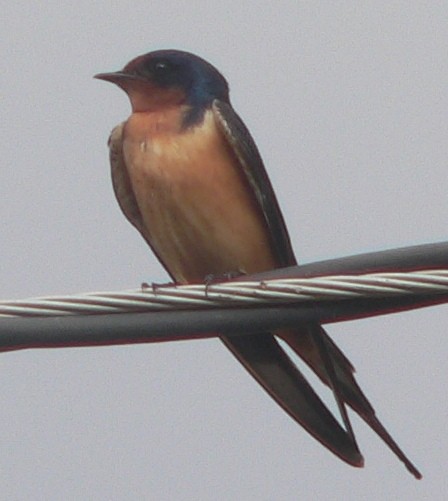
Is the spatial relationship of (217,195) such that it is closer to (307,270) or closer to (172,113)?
(172,113)

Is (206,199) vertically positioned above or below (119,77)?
below

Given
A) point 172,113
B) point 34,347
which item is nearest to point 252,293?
point 34,347

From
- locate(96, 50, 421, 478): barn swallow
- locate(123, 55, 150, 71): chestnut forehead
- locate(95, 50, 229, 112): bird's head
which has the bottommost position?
locate(96, 50, 421, 478): barn swallow

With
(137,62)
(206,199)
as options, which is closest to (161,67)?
(137,62)

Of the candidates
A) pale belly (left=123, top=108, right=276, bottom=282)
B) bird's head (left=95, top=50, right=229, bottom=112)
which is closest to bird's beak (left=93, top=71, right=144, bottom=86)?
bird's head (left=95, top=50, right=229, bottom=112)

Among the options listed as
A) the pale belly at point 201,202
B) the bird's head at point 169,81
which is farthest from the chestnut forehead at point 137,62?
the pale belly at point 201,202

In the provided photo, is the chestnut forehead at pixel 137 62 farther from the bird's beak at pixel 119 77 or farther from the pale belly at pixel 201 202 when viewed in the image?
the pale belly at pixel 201 202

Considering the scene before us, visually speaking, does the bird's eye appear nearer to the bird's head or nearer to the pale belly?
the bird's head

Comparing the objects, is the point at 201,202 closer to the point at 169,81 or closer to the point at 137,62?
the point at 169,81
